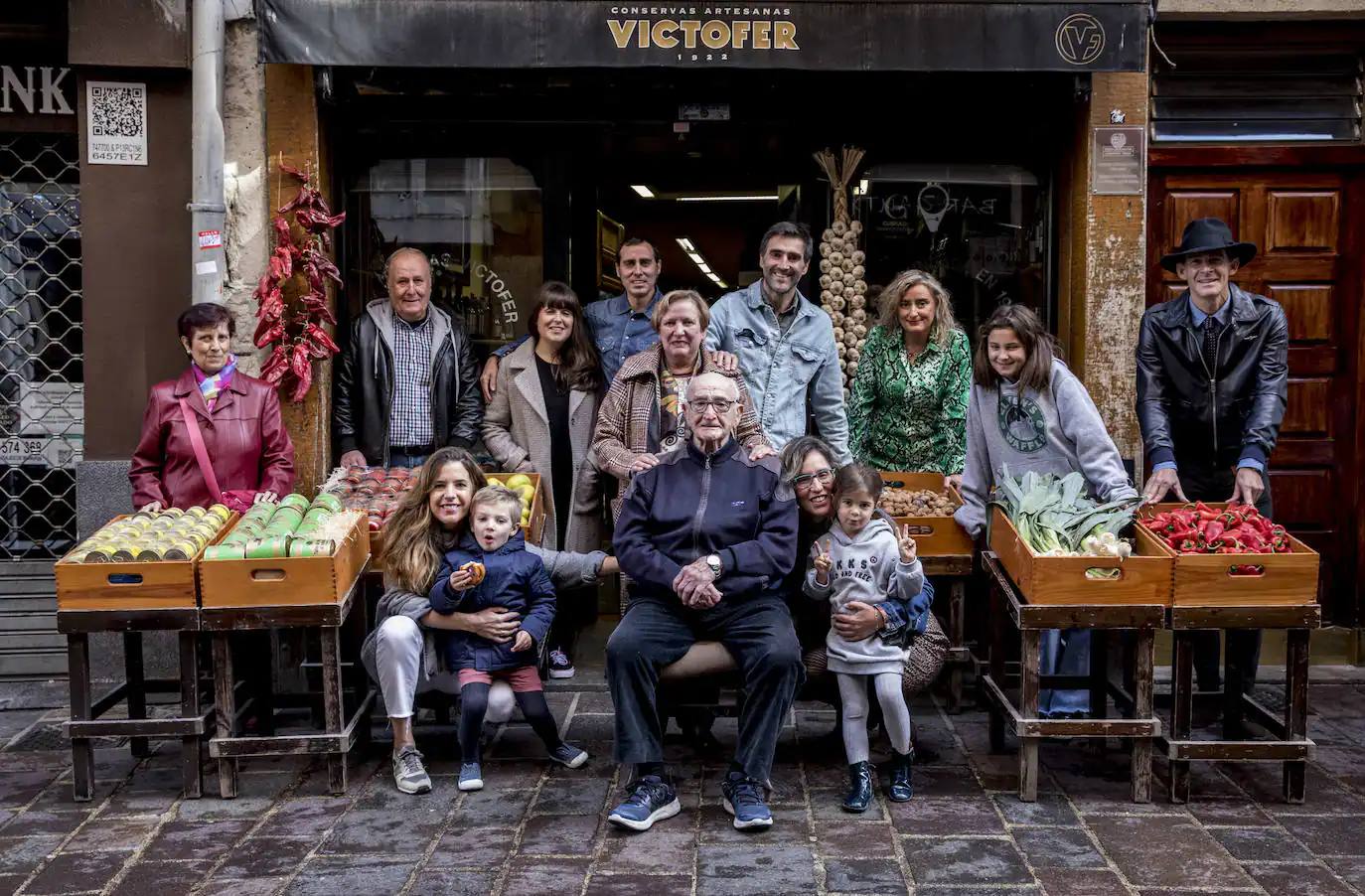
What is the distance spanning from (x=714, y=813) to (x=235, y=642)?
7.95ft

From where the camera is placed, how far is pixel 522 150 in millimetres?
8242

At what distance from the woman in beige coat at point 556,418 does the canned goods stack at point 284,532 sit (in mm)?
1222

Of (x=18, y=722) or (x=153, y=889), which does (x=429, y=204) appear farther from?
(x=153, y=889)

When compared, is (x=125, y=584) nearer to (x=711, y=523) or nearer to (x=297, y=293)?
(x=711, y=523)

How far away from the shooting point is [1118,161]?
24.8ft

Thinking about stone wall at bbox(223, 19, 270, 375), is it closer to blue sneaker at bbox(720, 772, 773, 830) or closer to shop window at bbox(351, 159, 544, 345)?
shop window at bbox(351, 159, 544, 345)

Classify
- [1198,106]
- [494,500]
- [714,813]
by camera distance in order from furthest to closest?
[1198,106]
[494,500]
[714,813]

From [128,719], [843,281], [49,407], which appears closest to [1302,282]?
[843,281]

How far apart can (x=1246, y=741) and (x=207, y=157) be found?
563 cm

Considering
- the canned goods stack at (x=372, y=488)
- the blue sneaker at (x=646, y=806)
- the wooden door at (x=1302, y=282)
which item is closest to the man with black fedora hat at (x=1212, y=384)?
the wooden door at (x=1302, y=282)

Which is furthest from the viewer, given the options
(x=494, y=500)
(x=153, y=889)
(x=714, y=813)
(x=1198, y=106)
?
(x=1198, y=106)

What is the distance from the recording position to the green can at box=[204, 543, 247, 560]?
549cm

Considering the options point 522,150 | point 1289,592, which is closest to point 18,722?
point 522,150

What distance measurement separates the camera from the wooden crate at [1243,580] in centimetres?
537
